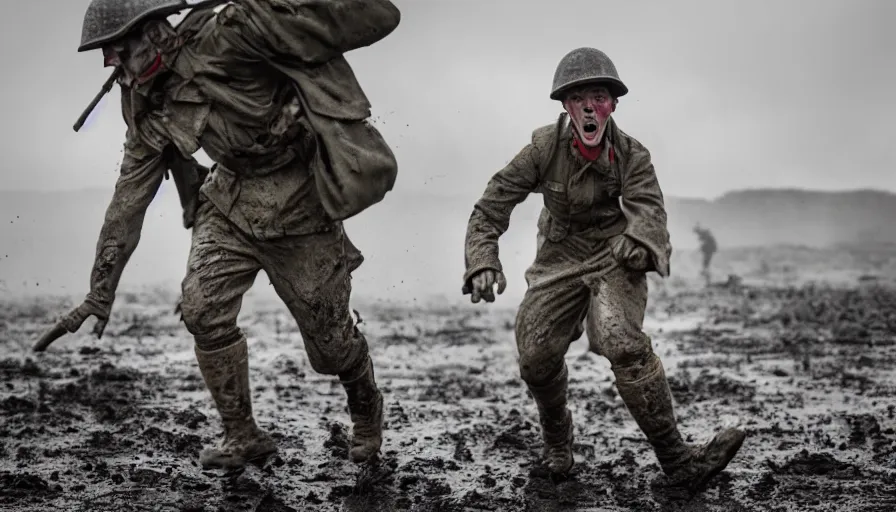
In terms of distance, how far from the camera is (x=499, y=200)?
633 centimetres

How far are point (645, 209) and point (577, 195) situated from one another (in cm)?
35

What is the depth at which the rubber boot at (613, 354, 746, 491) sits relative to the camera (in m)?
5.90

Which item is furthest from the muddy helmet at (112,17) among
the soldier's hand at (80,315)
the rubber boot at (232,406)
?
the rubber boot at (232,406)

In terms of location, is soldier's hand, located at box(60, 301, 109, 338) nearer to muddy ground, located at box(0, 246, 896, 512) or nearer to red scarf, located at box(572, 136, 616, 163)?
muddy ground, located at box(0, 246, 896, 512)

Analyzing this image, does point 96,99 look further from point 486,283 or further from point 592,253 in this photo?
point 592,253

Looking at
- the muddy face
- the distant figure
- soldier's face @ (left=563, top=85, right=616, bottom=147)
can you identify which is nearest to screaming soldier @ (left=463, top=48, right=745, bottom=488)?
soldier's face @ (left=563, top=85, right=616, bottom=147)

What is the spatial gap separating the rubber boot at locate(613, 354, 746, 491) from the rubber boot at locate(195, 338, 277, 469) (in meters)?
1.75

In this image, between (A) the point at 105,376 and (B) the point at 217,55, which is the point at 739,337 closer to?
(A) the point at 105,376

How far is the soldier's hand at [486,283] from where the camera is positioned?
6.00m

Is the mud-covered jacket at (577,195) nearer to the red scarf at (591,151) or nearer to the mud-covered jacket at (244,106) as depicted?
the red scarf at (591,151)

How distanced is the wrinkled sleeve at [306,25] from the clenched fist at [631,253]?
4.72ft

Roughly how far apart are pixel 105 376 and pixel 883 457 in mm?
5165

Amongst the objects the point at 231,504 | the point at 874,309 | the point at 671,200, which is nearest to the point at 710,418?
the point at 231,504

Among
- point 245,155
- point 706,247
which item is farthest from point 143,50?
point 706,247
